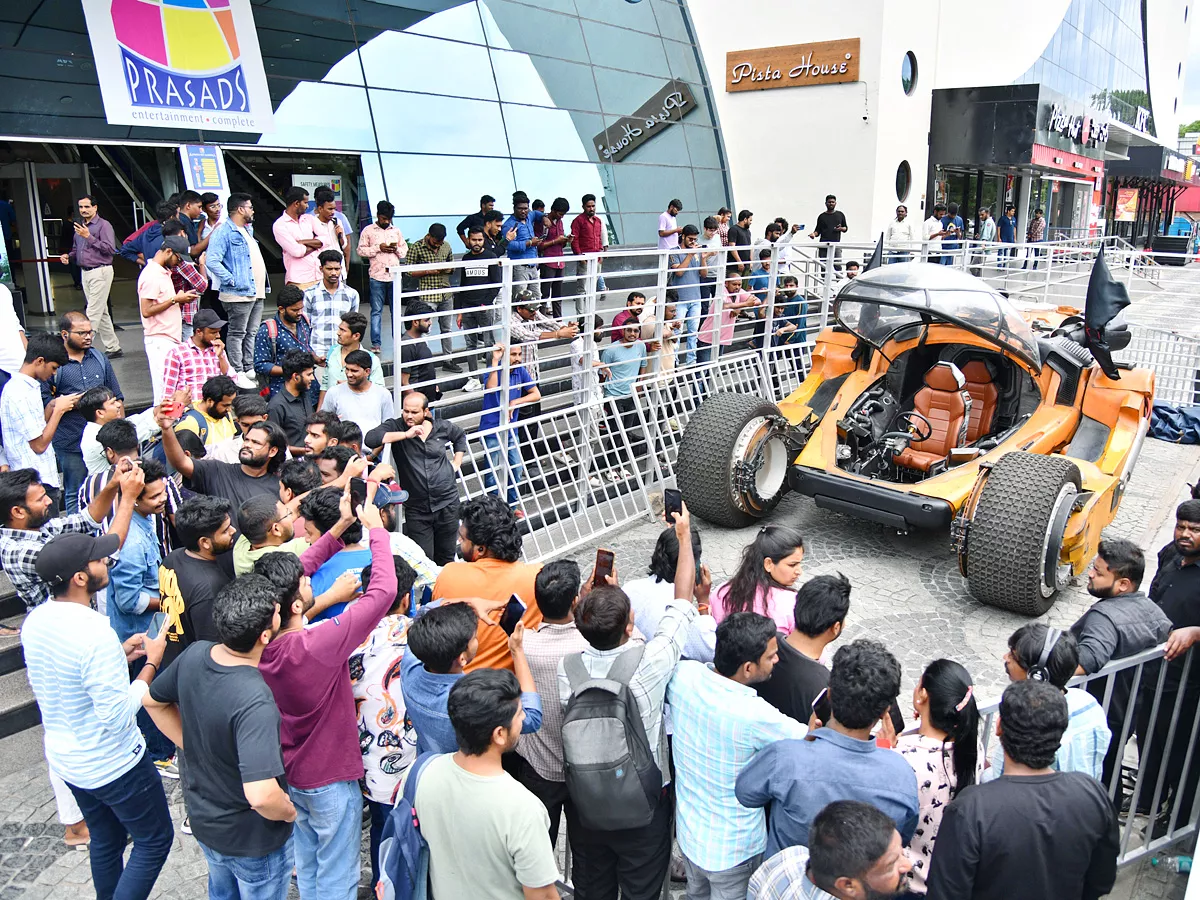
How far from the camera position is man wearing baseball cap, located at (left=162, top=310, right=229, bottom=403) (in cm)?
601

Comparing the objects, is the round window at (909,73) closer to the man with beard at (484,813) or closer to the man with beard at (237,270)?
the man with beard at (237,270)

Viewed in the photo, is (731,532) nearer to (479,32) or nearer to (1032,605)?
(1032,605)

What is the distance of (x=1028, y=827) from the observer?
102 inches

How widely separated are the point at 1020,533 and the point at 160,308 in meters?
5.99

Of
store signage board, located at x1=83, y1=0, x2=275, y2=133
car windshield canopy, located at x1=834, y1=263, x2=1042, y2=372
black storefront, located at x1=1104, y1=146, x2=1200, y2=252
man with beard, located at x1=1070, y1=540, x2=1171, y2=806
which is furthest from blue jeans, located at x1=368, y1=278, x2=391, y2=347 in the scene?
black storefront, located at x1=1104, y1=146, x2=1200, y2=252

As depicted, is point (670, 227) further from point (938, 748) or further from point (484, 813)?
point (484, 813)

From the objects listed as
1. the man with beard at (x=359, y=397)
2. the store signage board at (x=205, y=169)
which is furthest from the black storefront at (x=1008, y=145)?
the man with beard at (x=359, y=397)

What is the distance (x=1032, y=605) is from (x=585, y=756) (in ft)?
13.4

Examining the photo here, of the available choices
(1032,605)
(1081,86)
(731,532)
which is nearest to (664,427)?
(731,532)

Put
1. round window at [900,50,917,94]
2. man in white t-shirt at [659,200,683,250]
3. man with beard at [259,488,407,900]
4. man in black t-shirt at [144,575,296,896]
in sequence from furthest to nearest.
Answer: round window at [900,50,917,94] → man in white t-shirt at [659,200,683,250] → man with beard at [259,488,407,900] → man in black t-shirt at [144,575,296,896]

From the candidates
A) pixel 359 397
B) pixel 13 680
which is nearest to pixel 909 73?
pixel 359 397

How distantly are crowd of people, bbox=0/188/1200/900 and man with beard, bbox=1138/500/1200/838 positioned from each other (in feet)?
0.06

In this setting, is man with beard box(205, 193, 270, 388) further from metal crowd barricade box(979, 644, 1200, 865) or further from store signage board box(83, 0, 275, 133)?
metal crowd barricade box(979, 644, 1200, 865)

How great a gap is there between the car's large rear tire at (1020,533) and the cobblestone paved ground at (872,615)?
29 centimetres
